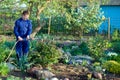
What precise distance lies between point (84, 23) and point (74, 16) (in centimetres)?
94

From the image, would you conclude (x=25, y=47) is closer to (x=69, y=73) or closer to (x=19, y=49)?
(x=19, y=49)

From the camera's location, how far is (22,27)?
12164 millimetres

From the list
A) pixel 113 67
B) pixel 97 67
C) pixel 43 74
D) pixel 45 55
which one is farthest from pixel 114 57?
pixel 43 74

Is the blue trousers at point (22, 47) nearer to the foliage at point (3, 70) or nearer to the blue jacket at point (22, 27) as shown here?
the blue jacket at point (22, 27)

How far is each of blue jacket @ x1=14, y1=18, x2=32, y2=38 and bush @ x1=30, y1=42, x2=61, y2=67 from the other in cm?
109

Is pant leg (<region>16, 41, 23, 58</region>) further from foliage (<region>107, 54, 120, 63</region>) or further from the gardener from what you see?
foliage (<region>107, 54, 120, 63</region>)

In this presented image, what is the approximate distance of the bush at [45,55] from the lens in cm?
1115

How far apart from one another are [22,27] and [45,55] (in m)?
1.47

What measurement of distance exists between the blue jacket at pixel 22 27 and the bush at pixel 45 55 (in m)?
1.09

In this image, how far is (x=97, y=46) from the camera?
45.8ft

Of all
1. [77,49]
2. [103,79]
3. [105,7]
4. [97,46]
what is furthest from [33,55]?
[105,7]

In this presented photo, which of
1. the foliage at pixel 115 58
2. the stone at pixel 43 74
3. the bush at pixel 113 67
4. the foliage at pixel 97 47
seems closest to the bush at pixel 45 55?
the stone at pixel 43 74

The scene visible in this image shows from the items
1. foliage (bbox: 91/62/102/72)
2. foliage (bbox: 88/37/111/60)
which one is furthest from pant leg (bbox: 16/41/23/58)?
foliage (bbox: 88/37/111/60)

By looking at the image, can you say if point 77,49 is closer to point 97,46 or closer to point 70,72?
point 97,46
